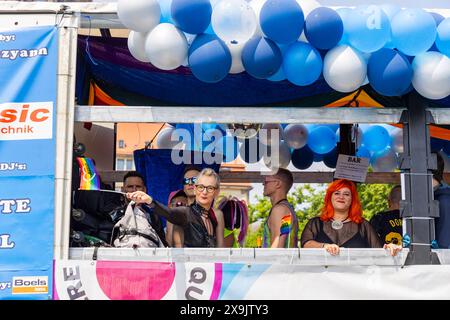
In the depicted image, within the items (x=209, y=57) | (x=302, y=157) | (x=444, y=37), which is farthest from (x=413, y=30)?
(x=302, y=157)

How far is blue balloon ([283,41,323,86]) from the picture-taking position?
5.15 meters

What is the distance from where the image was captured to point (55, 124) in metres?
5.25

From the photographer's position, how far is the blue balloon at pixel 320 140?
835 centimetres

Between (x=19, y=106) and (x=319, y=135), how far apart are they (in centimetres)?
409

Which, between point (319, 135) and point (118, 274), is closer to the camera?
point (118, 274)

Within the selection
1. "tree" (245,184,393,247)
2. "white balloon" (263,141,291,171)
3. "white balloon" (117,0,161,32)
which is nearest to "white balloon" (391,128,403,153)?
"white balloon" (263,141,291,171)

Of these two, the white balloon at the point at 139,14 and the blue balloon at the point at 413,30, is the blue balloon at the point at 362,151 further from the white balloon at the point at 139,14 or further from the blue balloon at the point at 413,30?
the white balloon at the point at 139,14

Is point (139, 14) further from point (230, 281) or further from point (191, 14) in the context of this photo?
point (230, 281)

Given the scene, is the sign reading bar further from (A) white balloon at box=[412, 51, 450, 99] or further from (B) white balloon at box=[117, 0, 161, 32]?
(B) white balloon at box=[117, 0, 161, 32]

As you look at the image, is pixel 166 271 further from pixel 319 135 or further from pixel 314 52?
pixel 319 135

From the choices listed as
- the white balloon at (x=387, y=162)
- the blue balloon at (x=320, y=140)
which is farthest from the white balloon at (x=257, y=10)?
the white balloon at (x=387, y=162)

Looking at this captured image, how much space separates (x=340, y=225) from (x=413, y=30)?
64.4 inches
